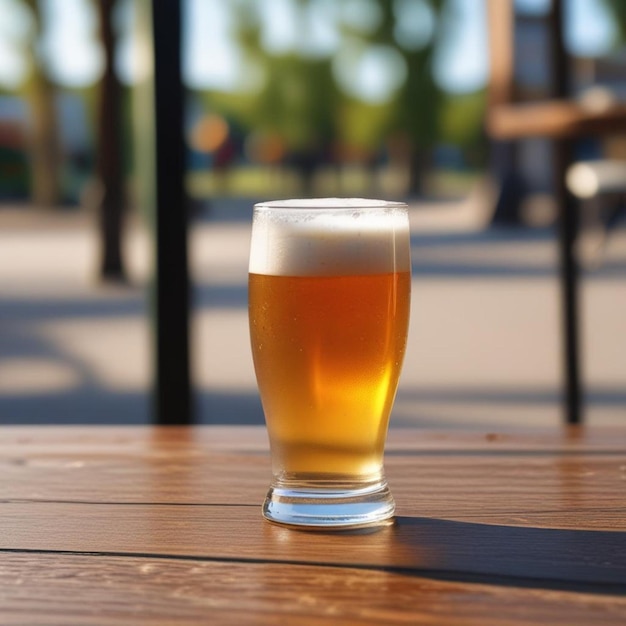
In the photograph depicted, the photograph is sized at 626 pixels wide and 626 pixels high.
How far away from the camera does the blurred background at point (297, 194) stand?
152 inches

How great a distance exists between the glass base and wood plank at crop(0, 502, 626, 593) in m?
0.01

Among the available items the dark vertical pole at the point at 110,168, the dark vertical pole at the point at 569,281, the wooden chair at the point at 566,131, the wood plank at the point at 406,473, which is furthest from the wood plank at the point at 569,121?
the dark vertical pole at the point at 110,168

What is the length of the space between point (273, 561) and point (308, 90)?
68.3 ft

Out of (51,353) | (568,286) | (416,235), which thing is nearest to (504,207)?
(416,235)

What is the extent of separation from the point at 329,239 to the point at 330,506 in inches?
6.3

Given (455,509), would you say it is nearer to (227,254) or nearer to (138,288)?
(138,288)

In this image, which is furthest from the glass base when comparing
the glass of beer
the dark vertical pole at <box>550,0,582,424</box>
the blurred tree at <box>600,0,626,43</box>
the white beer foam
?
the blurred tree at <box>600,0,626,43</box>

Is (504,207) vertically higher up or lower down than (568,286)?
A: lower down

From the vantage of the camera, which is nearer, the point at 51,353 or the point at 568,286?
the point at 568,286

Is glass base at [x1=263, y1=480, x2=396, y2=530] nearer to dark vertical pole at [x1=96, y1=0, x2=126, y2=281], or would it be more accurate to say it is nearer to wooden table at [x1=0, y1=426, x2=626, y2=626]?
wooden table at [x1=0, y1=426, x2=626, y2=626]

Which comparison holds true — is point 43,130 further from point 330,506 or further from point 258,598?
point 258,598

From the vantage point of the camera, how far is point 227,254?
9.46 metres

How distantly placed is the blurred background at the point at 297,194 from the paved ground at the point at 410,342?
0.02m

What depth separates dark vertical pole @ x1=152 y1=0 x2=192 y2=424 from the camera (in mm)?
1561
